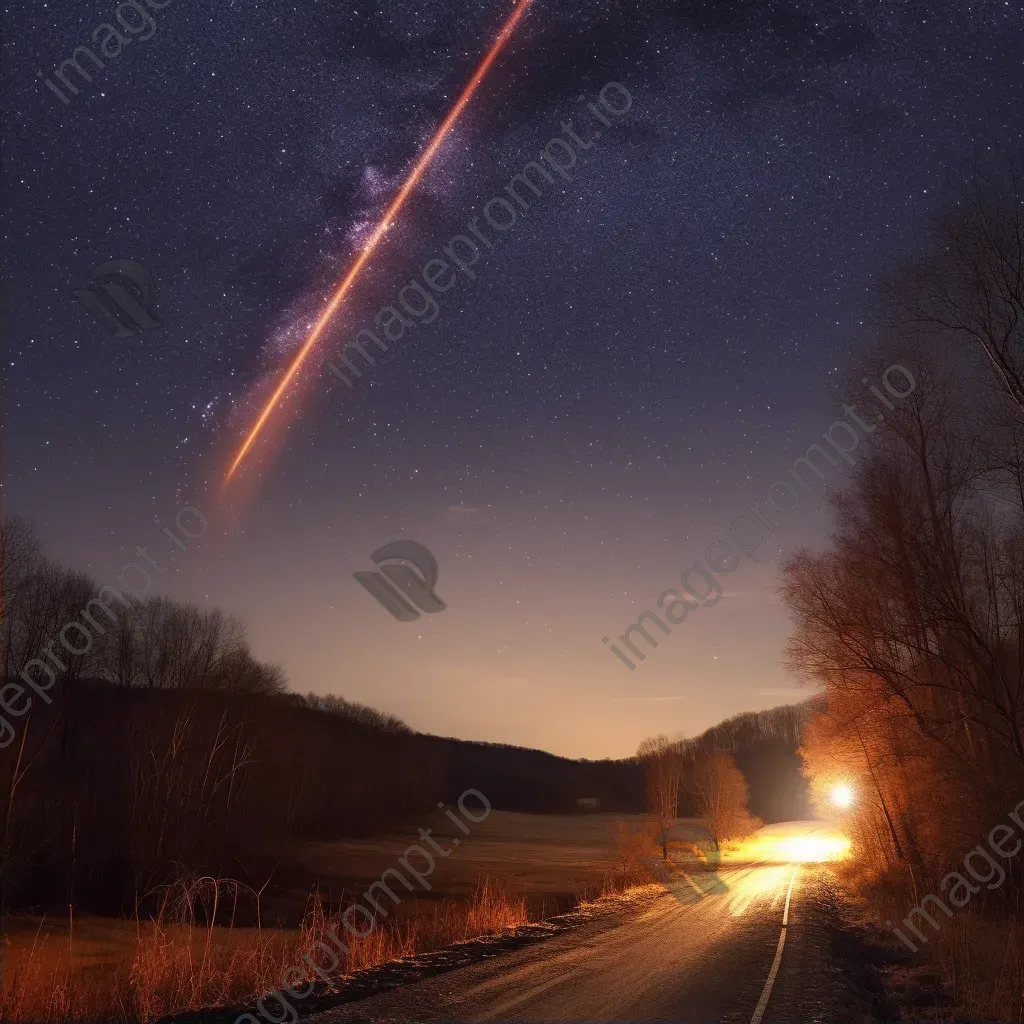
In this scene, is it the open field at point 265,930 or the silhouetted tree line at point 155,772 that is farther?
the silhouetted tree line at point 155,772

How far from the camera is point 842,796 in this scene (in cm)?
3619

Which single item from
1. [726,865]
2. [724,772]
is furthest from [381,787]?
[726,865]

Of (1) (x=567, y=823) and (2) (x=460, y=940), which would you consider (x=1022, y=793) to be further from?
(1) (x=567, y=823)

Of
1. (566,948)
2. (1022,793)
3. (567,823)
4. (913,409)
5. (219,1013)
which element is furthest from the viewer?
(567,823)

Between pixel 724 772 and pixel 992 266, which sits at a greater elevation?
pixel 992 266

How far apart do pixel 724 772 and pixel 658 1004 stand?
217 feet

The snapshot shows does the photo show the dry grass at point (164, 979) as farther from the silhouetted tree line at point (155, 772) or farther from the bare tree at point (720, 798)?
the bare tree at point (720, 798)

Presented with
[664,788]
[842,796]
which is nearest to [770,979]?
[842,796]

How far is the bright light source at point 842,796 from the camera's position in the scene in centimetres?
3488

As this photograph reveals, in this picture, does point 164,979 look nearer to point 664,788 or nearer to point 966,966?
point 966,966

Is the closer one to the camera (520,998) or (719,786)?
(520,998)

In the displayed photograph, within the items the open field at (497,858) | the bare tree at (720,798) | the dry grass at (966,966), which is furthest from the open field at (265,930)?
the bare tree at (720,798)

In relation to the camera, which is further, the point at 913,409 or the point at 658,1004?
the point at 913,409

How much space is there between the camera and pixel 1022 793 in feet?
62.5
